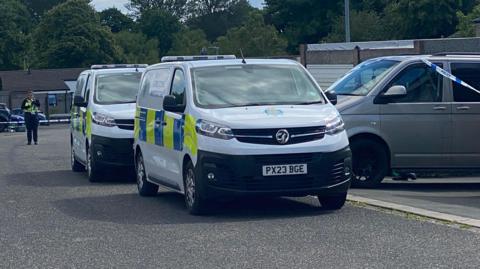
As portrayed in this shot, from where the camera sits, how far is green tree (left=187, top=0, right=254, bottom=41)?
12875 cm

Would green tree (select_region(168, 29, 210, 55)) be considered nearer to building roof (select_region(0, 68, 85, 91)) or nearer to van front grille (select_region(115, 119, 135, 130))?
building roof (select_region(0, 68, 85, 91))

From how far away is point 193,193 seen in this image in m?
12.1

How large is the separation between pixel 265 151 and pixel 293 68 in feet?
6.58

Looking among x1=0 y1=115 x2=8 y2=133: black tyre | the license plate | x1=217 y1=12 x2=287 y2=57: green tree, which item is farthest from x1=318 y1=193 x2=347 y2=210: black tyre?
x1=217 y1=12 x2=287 y2=57: green tree

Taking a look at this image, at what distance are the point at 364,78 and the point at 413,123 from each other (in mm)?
1092

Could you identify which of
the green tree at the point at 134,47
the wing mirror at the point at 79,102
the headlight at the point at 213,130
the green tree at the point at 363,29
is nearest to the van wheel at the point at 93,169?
the wing mirror at the point at 79,102

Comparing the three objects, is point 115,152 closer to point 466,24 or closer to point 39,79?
point 466,24

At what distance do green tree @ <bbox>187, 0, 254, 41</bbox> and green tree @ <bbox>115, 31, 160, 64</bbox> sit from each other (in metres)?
19.4

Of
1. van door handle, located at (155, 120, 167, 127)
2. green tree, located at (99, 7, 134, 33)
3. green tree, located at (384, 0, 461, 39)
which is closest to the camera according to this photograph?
van door handle, located at (155, 120, 167, 127)

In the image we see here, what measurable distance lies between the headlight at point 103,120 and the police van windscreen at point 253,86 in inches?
188

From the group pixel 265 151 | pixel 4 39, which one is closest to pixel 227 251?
pixel 265 151

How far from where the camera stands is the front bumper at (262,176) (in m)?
11.6

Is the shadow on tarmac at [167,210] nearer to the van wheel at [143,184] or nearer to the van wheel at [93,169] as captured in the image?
the van wheel at [143,184]

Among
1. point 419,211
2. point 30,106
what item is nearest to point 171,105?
point 419,211
